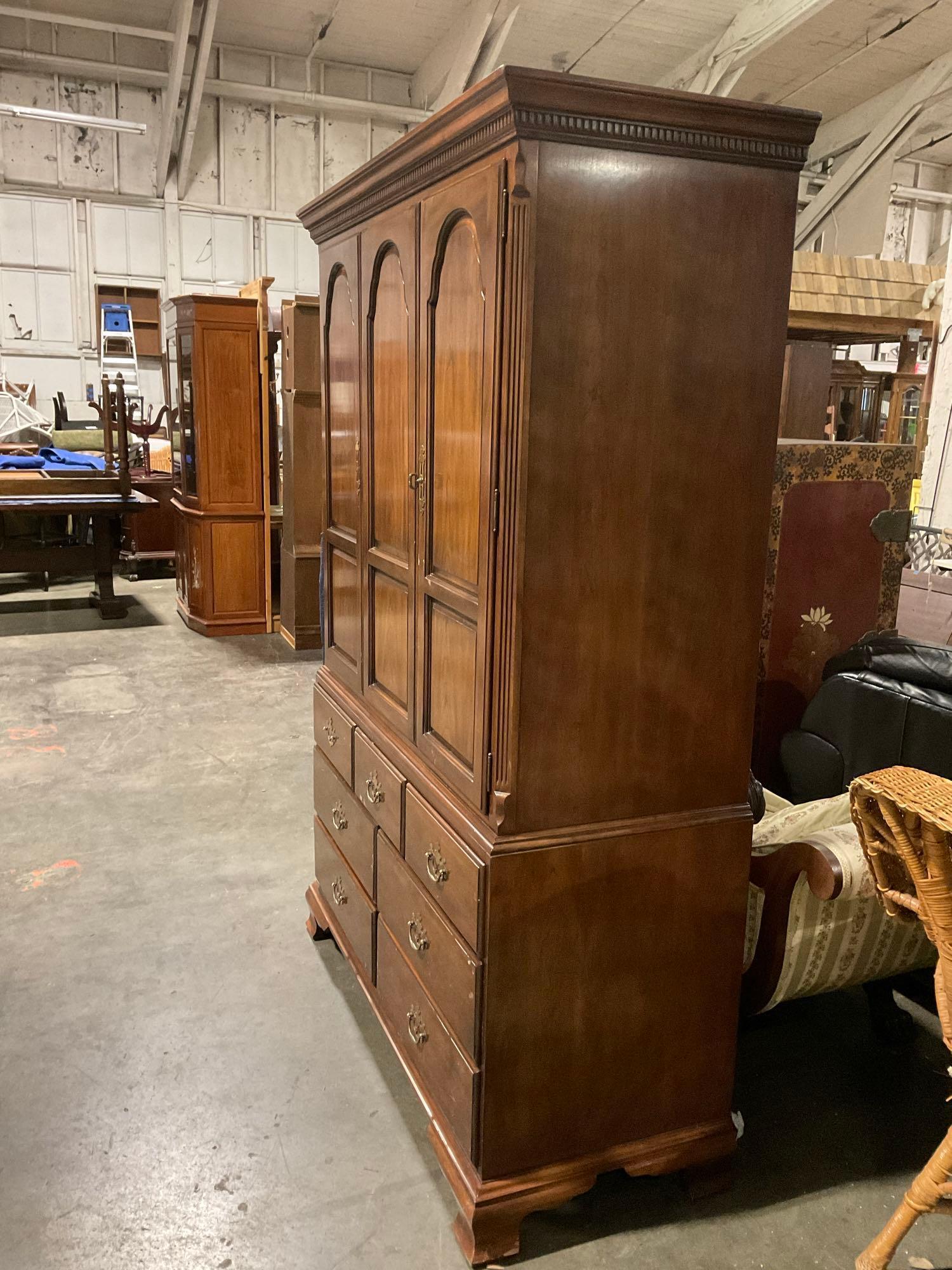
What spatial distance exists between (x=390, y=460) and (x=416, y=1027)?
1263mm

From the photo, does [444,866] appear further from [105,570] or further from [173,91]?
[173,91]

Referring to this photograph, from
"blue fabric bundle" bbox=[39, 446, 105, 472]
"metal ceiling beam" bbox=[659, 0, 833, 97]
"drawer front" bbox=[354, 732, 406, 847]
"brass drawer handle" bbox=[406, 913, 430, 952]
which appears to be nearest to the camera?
"brass drawer handle" bbox=[406, 913, 430, 952]

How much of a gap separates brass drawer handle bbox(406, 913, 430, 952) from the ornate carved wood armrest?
74 centimetres

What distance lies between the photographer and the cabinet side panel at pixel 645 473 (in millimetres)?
1544

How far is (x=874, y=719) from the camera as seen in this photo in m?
2.36

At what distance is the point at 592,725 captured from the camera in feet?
5.68

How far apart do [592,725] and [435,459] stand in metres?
0.60

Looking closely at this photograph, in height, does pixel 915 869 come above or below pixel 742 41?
below

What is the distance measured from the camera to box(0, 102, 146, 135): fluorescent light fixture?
9.38 m

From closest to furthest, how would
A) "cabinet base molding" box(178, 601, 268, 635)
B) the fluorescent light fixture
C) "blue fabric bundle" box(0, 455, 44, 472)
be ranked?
"cabinet base molding" box(178, 601, 268, 635) < "blue fabric bundle" box(0, 455, 44, 472) < the fluorescent light fixture

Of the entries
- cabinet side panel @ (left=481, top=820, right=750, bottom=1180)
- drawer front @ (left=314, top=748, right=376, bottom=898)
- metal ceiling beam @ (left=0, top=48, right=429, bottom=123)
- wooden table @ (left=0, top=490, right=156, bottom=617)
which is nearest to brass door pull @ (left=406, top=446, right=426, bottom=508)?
cabinet side panel @ (left=481, top=820, right=750, bottom=1180)

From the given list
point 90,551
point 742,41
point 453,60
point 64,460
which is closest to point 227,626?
point 90,551

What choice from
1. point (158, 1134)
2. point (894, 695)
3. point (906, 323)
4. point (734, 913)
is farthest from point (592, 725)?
point (906, 323)

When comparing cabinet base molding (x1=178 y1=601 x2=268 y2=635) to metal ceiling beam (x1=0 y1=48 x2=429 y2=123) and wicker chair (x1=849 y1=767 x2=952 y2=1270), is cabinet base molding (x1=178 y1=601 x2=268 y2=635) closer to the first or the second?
wicker chair (x1=849 y1=767 x2=952 y2=1270)
